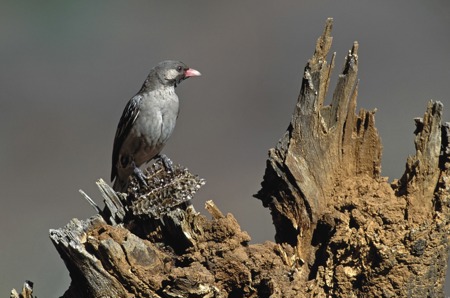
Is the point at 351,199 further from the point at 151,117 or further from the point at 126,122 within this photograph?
the point at 126,122

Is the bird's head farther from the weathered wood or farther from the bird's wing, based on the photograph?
the weathered wood

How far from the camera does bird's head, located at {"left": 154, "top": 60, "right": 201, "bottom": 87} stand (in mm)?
8367

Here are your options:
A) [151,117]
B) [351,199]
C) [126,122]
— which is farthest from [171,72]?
[351,199]

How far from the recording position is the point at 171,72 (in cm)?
839

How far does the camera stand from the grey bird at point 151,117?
27.2 feet

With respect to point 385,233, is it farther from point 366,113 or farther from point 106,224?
point 106,224

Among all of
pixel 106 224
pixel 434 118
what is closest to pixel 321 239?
pixel 434 118

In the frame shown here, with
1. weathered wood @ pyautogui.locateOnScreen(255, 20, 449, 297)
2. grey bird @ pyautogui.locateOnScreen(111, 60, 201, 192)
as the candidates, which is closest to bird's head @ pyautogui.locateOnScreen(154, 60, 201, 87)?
grey bird @ pyautogui.locateOnScreen(111, 60, 201, 192)

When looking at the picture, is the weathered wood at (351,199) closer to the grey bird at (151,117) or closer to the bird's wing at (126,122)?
the grey bird at (151,117)

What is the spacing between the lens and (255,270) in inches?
196

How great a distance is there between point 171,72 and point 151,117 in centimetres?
56

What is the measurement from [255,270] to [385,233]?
0.87 metres

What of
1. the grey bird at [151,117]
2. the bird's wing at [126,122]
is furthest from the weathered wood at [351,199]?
the bird's wing at [126,122]

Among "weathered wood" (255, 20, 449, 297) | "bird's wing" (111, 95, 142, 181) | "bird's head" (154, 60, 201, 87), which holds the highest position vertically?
"bird's head" (154, 60, 201, 87)
